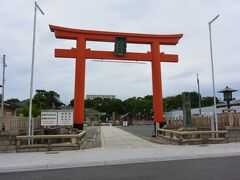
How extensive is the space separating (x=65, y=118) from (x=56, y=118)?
0.58 metres

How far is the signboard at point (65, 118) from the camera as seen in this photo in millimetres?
16859

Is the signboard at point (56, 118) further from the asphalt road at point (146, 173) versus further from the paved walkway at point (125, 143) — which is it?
the asphalt road at point (146, 173)

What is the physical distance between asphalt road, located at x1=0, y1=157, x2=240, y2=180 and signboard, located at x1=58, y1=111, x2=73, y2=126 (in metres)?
7.81

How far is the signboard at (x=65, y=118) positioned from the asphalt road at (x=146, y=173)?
781 centimetres

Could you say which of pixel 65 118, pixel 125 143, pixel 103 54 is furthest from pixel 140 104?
pixel 65 118

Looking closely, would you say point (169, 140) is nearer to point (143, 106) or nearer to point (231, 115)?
point (231, 115)

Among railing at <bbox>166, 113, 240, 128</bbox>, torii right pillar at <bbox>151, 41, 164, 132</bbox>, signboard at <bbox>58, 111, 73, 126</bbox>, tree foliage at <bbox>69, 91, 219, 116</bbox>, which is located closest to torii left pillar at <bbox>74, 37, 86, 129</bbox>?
signboard at <bbox>58, 111, 73, 126</bbox>

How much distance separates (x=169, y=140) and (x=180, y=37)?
29.5 ft

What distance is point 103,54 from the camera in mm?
20797

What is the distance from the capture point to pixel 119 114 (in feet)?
309

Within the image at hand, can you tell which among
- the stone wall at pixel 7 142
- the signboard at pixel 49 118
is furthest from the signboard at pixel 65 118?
the stone wall at pixel 7 142

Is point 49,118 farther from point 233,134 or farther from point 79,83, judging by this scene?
point 233,134

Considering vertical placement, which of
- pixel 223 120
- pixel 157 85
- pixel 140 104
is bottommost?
pixel 223 120

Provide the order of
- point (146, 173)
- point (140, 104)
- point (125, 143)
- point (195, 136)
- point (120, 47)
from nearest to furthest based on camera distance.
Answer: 1. point (146, 173)
2. point (195, 136)
3. point (125, 143)
4. point (120, 47)
5. point (140, 104)
